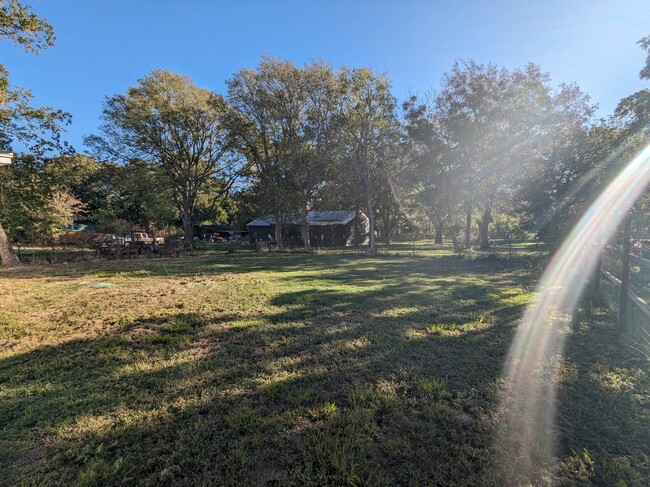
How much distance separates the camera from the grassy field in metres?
2.19

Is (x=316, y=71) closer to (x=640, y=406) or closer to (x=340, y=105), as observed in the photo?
(x=340, y=105)

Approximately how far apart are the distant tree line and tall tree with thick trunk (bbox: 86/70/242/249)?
0.10 meters

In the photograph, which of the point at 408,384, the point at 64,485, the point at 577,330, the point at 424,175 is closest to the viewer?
the point at 64,485

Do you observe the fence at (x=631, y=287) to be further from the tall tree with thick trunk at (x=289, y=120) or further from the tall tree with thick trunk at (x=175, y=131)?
the tall tree with thick trunk at (x=175, y=131)

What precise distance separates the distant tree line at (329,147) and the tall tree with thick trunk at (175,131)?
10 centimetres

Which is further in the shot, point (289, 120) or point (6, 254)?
point (289, 120)

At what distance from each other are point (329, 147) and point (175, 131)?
1370 centimetres

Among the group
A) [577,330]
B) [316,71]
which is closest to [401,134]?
[316,71]

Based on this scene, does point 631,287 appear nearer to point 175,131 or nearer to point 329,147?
point 329,147

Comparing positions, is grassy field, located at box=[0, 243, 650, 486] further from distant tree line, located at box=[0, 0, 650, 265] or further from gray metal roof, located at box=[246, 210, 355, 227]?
gray metal roof, located at box=[246, 210, 355, 227]

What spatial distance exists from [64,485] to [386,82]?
69.8 ft

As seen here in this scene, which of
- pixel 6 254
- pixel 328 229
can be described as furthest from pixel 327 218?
pixel 6 254

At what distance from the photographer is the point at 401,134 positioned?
19.9 metres

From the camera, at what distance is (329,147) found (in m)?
20.9
